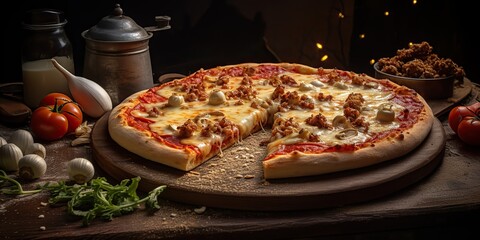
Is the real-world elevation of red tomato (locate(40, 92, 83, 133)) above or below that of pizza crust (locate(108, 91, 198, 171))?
below

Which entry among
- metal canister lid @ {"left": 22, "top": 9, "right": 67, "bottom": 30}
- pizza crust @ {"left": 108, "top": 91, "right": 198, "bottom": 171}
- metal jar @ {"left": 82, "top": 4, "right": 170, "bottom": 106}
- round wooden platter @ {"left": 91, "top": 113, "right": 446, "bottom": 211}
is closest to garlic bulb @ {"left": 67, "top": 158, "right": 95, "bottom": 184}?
A: round wooden platter @ {"left": 91, "top": 113, "right": 446, "bottom": 211}

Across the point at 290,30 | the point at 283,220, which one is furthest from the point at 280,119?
the point at 290,30

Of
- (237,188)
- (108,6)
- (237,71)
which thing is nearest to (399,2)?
(237,71)

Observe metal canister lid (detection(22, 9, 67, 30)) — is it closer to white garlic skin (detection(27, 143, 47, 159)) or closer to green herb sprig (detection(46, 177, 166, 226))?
white garlic skin (detection(27, 143, 47, 159))

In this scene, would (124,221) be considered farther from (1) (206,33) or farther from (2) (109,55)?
(1) (206,33)

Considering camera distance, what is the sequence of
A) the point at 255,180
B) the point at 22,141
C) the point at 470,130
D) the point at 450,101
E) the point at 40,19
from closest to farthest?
the point at 255,180 < the point at 22,141 < the point at 470,130 < the point at 40,19 < the point at 450,101

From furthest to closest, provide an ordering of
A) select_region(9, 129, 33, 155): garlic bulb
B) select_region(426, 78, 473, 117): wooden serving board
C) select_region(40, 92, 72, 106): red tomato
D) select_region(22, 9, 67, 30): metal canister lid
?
select_region(426, 78, 473, 117): wooden serving board
select_region(22, 9, 67, 30): metal canister lid
select_region(40, 92, 72, 106): red tomato
select_region(9, 129, 33, 155): garlic bulb

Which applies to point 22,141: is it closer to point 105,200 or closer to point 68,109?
point 68,109
